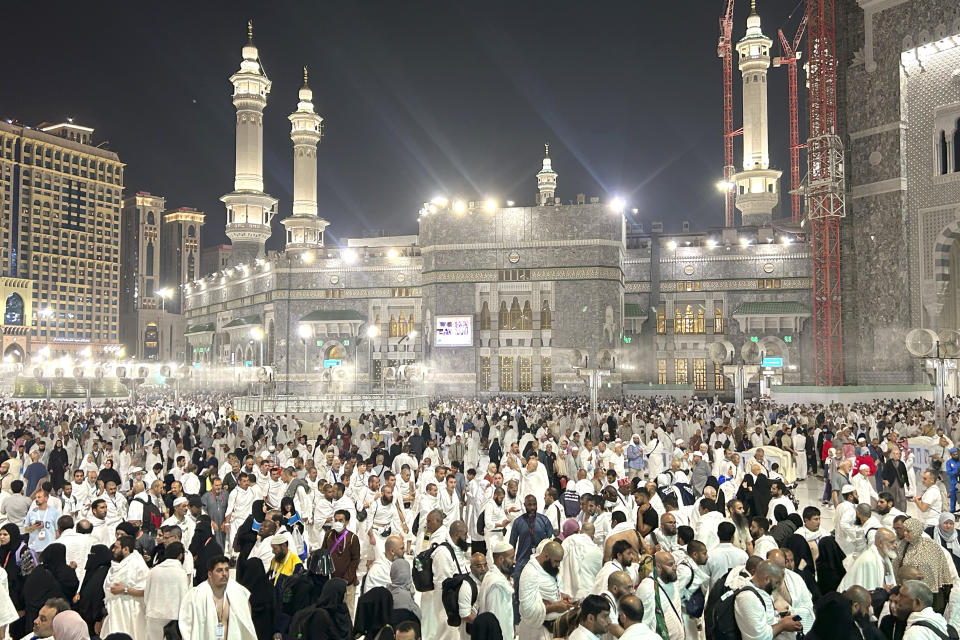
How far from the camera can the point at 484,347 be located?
1526 inches

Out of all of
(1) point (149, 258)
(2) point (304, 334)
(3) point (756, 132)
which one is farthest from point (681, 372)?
(1) point (149, 258)

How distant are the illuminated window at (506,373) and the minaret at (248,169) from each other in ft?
72.9

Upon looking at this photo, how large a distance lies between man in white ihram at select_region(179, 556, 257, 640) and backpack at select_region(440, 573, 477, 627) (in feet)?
4.23

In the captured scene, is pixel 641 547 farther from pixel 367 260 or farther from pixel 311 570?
pixel 367 260

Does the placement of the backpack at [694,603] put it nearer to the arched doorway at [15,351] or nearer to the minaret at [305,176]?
the minaret at [305,176]

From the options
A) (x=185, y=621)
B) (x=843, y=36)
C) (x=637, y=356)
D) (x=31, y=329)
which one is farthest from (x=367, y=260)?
(x=31, y=329)

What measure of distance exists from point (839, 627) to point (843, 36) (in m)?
33.9

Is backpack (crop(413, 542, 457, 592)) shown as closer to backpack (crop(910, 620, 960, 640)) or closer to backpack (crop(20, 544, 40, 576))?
backpack (crop(910, 620, 960, 640))

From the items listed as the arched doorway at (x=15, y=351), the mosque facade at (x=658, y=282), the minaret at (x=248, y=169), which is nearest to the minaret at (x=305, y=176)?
the minaret at (x=248, y=169)

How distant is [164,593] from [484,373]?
33.0 metres

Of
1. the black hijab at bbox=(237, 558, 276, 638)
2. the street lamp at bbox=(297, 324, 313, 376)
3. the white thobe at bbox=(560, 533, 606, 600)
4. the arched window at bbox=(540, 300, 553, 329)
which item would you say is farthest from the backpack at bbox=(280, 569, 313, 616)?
the street lamp at bbox=(297, 324, 313, 376)

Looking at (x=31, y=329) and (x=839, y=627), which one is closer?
(x=839, y=627)

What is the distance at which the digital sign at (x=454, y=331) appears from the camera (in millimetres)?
38500

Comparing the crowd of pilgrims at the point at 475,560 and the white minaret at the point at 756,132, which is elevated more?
the white minaret at the point at 756,132
